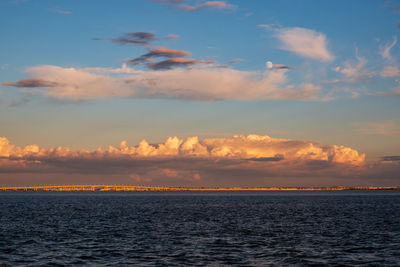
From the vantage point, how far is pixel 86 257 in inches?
1535

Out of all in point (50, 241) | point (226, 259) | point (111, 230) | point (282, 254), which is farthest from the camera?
point (111, 230)

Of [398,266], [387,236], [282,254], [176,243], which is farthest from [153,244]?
[387,236]

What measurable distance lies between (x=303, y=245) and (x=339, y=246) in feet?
11.4

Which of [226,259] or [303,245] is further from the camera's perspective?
[303,245]

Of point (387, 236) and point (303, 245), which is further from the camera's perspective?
point (387, 236)

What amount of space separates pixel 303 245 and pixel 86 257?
69.8ft

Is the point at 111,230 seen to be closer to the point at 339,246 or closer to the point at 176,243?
A: the point at 176,243

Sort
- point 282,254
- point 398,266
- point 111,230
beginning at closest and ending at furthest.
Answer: point 398,266 → point 282,254 → point 111,230

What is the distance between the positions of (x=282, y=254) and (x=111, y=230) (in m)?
29.1

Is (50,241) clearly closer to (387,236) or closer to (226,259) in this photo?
(226,259)

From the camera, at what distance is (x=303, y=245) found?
4600 cm

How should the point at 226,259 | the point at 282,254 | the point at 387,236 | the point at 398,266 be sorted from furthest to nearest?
the point at 387,236 < the point at 282,254 < the point at 226,259 < the point at 398,266

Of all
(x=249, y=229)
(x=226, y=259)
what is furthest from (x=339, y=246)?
(x=249, y=229)

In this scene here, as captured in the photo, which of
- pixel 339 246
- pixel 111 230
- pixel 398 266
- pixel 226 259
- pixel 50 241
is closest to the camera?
pixel 398 266
